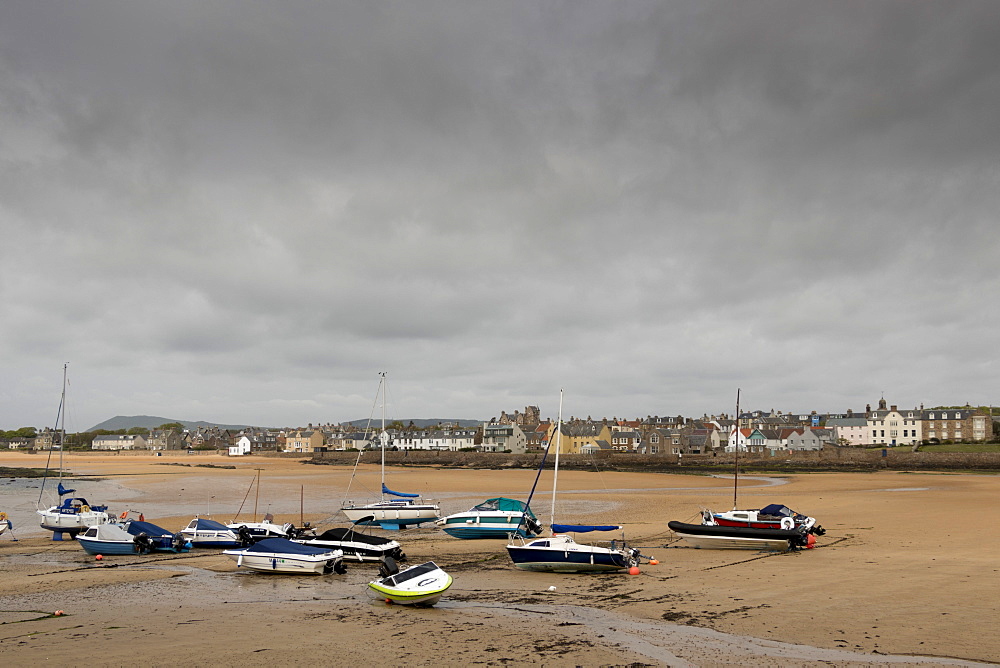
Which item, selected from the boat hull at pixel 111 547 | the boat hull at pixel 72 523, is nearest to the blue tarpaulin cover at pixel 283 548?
the boat hull at pixel 111 547

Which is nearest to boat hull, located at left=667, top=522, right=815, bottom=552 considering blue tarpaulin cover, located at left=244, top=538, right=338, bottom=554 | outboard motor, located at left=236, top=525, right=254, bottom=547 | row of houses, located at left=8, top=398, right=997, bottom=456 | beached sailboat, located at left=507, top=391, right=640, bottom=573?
beached sailboat, located at left=507, top=391, right=640, bottom=573

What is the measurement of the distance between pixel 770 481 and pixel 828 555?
51.8 meters

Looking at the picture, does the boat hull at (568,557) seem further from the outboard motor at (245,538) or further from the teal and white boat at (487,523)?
the outboard motor at (245,538)

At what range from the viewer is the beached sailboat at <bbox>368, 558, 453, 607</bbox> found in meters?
17.3

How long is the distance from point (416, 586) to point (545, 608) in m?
3.28

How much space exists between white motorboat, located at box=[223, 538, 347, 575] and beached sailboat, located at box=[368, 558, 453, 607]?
5822 millimetres

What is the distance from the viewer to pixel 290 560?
23.1 metres

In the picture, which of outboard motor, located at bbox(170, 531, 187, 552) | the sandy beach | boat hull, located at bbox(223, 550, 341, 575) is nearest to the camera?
the sandy beach

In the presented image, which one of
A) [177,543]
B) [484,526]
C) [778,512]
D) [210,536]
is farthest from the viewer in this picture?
[484,526]

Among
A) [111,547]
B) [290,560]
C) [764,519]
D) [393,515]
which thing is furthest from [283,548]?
[764,519]

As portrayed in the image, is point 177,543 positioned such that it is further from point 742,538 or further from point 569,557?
point 742,538

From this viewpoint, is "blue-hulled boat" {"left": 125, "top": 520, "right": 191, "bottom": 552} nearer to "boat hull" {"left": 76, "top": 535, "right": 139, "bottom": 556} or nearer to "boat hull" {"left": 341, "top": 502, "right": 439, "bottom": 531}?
"boat hull" {"left": 76, "top": 535, "right": 139, "bottom": 556}

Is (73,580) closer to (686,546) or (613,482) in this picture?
(686,546)

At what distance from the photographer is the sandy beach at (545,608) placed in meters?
13.2
